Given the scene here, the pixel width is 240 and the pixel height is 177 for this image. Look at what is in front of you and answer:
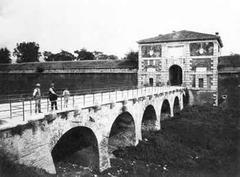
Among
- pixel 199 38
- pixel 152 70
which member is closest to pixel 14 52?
pixel 152 70

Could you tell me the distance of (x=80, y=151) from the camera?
11.8 meters

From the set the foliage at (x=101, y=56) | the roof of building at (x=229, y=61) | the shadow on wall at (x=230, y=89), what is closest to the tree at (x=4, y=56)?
the foliage at (x=101, y=56)

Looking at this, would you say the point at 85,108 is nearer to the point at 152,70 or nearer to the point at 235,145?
the point at 235,145

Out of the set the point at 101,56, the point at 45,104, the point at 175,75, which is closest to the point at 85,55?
the point at 101,56

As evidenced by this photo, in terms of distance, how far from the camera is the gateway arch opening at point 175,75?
33.0 meters

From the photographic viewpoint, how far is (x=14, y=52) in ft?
184

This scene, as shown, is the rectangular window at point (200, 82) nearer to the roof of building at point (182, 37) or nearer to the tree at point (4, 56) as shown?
the roof of building at point (182, 37)

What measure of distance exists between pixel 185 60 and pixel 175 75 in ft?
14.7

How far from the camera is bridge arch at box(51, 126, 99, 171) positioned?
38.1 feet

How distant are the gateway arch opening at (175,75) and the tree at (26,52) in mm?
34580

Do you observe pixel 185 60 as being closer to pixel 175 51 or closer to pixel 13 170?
pixel 175 51

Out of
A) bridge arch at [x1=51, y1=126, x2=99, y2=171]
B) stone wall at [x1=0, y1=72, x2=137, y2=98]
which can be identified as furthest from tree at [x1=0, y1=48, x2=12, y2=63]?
bridge arch at [x1=51, y1=126, x2=99, y2=171]

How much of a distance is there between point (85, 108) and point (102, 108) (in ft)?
4.78

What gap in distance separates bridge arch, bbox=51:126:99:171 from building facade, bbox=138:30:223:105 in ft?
67.8
